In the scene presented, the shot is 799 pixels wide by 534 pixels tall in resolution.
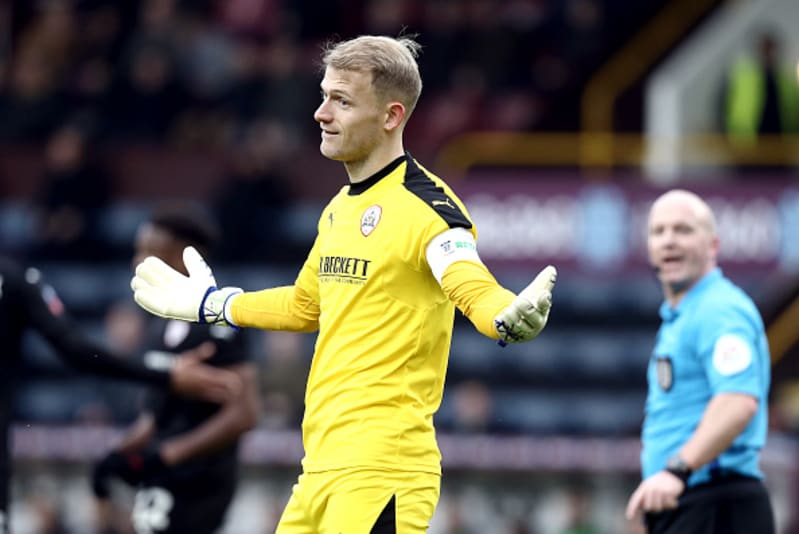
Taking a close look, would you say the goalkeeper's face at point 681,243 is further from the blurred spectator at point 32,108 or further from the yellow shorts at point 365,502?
the blurred spectator at point 32,108

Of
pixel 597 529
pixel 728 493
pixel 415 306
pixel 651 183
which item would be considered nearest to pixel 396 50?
pixel 415 306

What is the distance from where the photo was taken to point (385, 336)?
5.26m

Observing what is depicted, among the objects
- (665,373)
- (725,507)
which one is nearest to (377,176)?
Result: (665,373)

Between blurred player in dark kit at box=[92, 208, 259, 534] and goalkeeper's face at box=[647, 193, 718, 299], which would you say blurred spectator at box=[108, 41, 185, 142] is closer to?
blurred player in dark kit at box=[92, 208, 259, 534]

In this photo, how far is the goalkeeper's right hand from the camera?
561cm

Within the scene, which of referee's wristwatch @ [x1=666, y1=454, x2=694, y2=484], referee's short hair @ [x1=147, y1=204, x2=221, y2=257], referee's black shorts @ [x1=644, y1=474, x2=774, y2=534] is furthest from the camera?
referee's short hair @ [x1=147, y1=204, x2=221, y2=257]

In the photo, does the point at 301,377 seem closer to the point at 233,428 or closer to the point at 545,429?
the point at 545,429

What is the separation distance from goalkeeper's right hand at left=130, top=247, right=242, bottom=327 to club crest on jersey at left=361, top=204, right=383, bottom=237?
1.99 feet

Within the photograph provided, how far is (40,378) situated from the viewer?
15797 mm

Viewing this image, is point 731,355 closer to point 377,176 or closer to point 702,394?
point 702,394

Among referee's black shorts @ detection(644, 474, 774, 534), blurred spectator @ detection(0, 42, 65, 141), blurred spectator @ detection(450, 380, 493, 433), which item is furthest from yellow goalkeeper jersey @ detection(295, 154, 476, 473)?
blurred spectator @ detection(0, 42, 65, 141)

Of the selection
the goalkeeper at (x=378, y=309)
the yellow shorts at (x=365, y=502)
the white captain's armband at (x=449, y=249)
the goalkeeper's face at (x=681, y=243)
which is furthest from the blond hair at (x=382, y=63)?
the goalkeeper's face at (x=681, y=243)

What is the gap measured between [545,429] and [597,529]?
4.52ft

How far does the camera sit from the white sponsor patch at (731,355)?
245 inches
